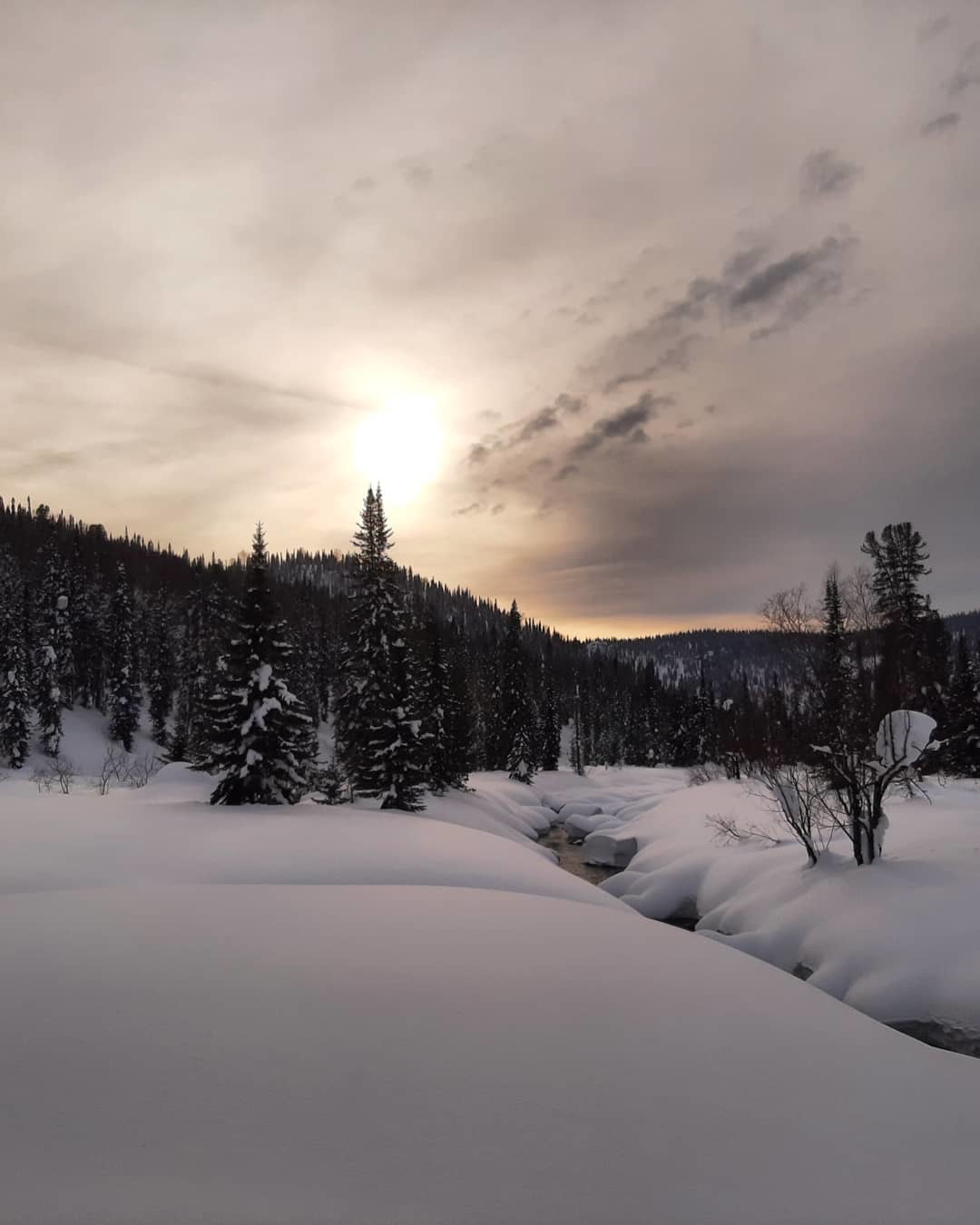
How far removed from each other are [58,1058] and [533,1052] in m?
3.20

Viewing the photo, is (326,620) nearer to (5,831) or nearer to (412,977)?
(5,831)

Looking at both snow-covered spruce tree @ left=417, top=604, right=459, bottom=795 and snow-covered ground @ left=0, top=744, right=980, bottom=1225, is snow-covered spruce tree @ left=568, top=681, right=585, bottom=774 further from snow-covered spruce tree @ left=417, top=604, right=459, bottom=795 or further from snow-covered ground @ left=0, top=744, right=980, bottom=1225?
snow-covered ground @ left=0, top=744, right=980, bottom=1225

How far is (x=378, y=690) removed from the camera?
26844 mm

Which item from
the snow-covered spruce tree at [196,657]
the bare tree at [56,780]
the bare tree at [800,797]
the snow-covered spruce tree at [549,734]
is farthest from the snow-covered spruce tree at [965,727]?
the snow-covered spruce tree at [196,657]

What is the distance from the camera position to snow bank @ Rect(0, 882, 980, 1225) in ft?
10.4

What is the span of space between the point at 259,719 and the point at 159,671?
2150 inches

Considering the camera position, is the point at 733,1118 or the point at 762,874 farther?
the point at 762,874

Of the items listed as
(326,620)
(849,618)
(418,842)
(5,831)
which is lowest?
(418,842)

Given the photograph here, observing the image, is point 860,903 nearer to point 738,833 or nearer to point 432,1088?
point 738,833

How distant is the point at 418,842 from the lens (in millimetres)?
12555

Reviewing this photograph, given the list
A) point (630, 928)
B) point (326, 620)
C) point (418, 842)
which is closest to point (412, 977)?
point (630, 928)

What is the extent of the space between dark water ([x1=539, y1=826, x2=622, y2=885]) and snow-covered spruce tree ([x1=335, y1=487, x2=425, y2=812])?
23.8ft

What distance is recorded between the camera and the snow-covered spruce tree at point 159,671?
2530 inches

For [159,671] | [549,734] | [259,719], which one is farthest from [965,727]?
[159,671]
